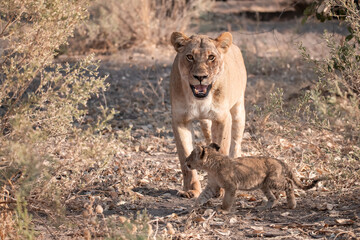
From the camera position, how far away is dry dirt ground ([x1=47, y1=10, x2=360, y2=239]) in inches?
194

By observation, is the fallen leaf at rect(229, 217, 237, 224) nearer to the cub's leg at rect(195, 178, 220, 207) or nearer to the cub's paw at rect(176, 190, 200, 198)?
the cub's leg at rect(195, 178, 220, 207)

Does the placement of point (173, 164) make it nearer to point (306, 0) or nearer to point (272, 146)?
point (272, 146)

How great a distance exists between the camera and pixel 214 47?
5.92m

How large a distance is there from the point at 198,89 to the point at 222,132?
0.69m

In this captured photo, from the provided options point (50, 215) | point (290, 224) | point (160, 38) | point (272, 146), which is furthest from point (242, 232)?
point (160, 38)

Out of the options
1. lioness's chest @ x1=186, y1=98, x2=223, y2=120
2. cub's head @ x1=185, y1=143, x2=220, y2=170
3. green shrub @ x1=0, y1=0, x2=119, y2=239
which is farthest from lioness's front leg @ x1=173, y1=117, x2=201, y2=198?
green shrub @ x1=0, y1=0, x2=119, y2=239

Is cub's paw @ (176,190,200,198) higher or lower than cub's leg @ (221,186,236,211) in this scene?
lower

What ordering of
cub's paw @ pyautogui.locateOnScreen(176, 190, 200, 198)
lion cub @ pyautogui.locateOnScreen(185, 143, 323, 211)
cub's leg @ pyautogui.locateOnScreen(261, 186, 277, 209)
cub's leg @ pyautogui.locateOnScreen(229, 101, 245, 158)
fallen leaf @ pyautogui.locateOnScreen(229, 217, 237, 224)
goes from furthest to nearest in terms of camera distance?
1. cub's leg @ pyautogui.locateOnScreen(229, 101, 245, 158)
2. cub's paw @ pyautogui.locateOnScreen(176, 190, 200, 198)
3. cub's leg @ pyautogui.locateOnScreen(261, 186, 277, 209)
4. lion cub @ pyautogui.locateOnScreen(185, 143, 323, 211)
5. fallen leaf @ pyautogui.locateOnScreen(229, 217, 237, 224)

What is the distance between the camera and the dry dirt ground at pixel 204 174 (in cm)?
494

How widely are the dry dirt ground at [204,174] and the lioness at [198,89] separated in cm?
50

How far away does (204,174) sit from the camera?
685cm

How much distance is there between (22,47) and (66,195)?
4.92 ft

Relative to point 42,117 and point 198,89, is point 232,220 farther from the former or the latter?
point 42,117

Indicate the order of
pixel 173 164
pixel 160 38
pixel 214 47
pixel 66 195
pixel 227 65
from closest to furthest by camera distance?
pixel 66 195, pixel 214 47, pixel 227 65, pixel 173 164, pixel 160 38
